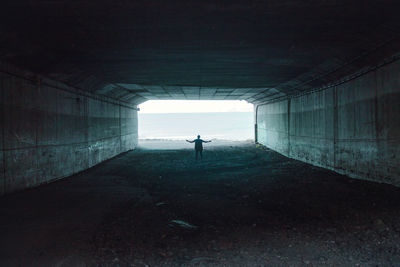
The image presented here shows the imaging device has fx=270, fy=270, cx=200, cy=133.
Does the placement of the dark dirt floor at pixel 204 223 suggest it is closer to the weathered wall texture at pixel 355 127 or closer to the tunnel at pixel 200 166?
the tunnel at pixel 200 166

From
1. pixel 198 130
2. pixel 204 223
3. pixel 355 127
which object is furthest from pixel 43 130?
pixel 198 130

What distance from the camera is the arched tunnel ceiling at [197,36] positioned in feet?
18.4

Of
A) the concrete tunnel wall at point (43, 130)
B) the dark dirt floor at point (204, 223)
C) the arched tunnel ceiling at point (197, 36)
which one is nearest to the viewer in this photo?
the dark dirt floor at point (204, 223)

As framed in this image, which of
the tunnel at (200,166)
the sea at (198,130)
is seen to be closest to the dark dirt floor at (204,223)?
the tunnel at (200,166)

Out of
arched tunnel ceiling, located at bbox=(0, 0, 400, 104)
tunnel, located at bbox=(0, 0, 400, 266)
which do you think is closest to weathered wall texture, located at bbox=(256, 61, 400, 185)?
tunnel, located at bbox=(0, 0, 400, 266)

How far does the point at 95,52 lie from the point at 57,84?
3327mm

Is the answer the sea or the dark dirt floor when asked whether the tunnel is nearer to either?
the dark dirt floor

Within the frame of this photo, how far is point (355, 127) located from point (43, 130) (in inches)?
455

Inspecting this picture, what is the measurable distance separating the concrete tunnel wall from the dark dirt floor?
83cm

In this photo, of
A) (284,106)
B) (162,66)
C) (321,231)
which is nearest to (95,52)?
(162,66)

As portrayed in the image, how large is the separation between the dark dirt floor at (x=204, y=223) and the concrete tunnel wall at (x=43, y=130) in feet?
2.72

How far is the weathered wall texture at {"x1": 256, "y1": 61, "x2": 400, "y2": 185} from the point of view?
323 inches

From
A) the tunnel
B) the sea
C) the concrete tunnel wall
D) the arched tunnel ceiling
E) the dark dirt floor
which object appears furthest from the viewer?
the sea

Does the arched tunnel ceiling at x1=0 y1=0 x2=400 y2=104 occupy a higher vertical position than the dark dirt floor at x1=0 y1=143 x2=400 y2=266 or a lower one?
higher
